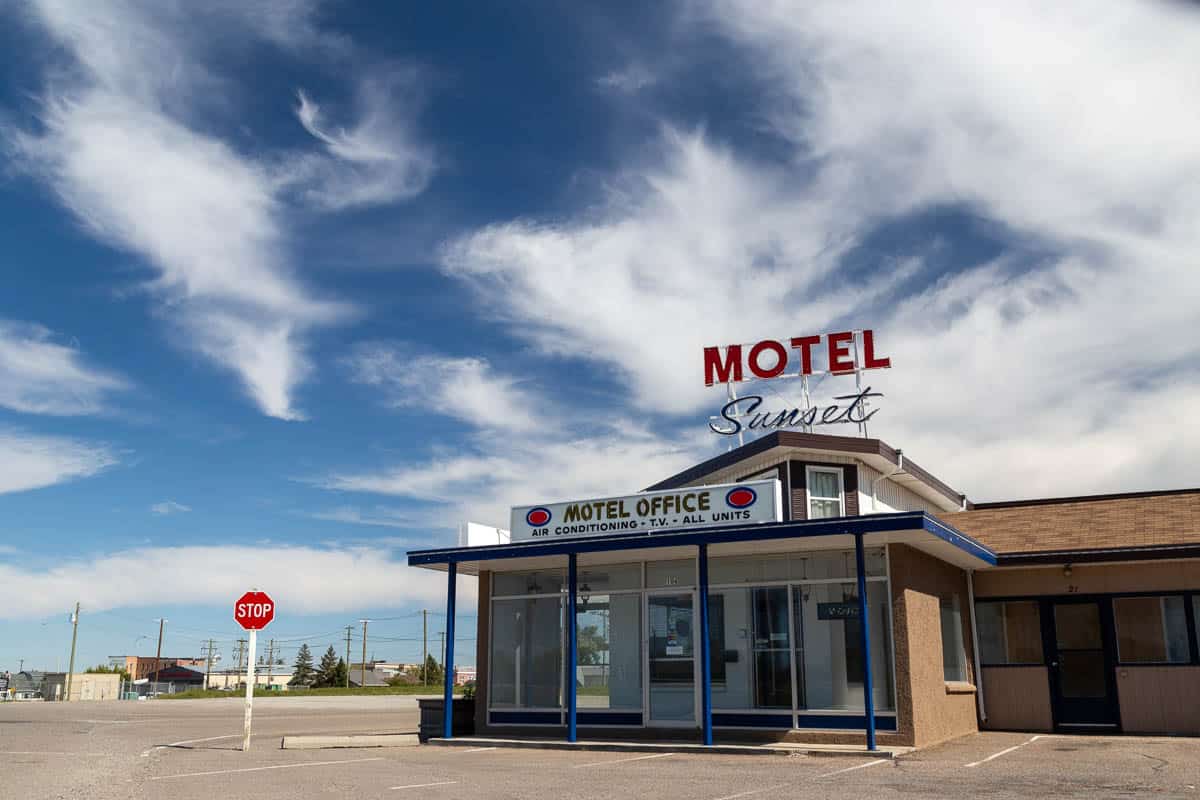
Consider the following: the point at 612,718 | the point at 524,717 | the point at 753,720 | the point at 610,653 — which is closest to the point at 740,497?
the point at 753,720

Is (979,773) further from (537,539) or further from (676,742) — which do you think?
(537,539)

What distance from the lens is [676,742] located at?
17781mm

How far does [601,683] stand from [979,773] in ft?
26.3

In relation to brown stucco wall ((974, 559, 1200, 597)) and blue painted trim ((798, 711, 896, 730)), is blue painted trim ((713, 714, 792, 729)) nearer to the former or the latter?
blue painted trim ((798, 711, 896, 730))

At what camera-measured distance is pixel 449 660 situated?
19.3 metres

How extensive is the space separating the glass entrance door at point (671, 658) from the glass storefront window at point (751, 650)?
447 millimetres

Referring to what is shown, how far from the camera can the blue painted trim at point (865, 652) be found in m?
15.5

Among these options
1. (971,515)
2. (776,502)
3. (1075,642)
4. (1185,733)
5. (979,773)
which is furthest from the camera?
(971,515)

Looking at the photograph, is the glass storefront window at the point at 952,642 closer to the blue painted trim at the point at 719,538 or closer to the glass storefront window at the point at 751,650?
the blue painted trim at the point at 719,538

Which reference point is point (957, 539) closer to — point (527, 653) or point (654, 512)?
point (654, 512)

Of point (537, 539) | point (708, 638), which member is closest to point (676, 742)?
point (708, 638)

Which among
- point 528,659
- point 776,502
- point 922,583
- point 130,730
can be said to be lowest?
point 130,730

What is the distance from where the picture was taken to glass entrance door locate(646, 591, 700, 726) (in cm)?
1841

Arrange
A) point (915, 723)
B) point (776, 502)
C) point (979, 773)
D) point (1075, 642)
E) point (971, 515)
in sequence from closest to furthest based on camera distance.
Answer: point (979, 773)
point (915, 723)
point (776, 502)
point (1075, 642)
point (971, 515)
